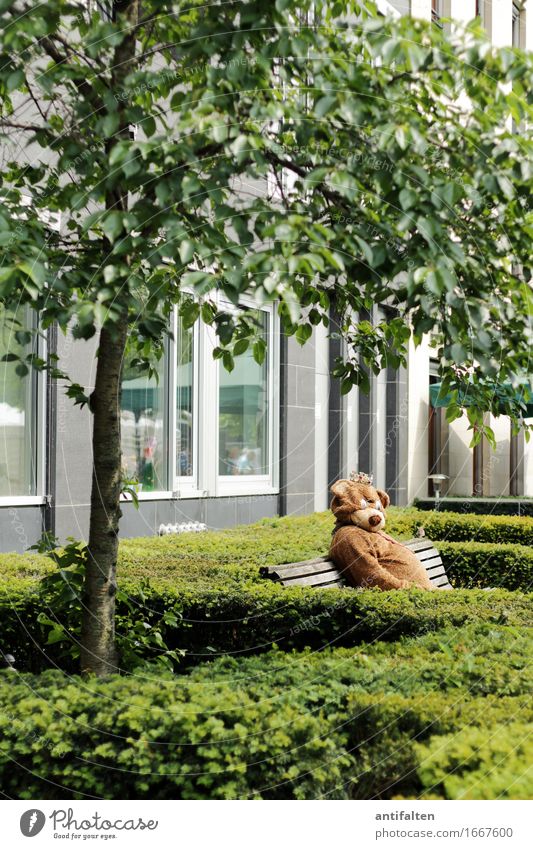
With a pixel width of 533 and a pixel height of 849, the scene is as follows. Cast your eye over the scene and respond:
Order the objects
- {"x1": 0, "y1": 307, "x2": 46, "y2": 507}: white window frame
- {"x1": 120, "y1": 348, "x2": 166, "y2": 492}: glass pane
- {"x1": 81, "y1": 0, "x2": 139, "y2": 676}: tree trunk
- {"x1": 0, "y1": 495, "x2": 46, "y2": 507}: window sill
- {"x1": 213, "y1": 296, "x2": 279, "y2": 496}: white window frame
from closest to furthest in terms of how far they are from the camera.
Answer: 1. {"x1": 81, "y1": 0, "x2": 139, "y2": 676}: tree trunk
2. {"x1": 0, "y1": 495, "x2": 46, "y2": 507}: window sill
3. {"x1": 0, "y1": 307, "x2": 46, "y2": 507}: white window frame
4. {"x1": 120, "y1": 348, "x2": 166, "y2": 492}: glass pane
5. {"x1": 213, "y1": 296, "x2": 279, "y2": 496}: white window frame

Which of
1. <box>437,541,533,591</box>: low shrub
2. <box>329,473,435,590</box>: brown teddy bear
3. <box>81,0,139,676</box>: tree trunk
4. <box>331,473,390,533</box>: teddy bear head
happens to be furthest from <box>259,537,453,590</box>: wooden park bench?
<box>437,541,533,591</box>: low shrub

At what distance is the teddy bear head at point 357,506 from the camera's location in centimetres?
682

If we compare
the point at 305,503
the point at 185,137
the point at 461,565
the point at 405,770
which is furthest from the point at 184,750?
the point at 305,503

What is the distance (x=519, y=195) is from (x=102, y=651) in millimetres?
2785

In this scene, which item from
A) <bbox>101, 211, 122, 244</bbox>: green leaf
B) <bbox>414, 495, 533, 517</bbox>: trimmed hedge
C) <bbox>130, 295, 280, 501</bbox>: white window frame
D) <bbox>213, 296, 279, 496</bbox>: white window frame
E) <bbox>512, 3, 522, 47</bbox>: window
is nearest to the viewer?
<bbox>101, 211, 122, 244</bbox>: green leaf

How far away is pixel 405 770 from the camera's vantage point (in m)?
3.28

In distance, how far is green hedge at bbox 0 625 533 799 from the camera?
3.25m

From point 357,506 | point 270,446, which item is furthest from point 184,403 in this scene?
point 357,506

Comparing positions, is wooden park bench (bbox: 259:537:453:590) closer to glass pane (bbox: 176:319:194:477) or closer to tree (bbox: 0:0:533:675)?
tree (bbox: 0:0:533:675)

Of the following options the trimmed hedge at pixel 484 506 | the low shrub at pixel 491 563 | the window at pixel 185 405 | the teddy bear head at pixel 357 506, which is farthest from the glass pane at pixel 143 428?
the trimmed hedge at pixel 484 506

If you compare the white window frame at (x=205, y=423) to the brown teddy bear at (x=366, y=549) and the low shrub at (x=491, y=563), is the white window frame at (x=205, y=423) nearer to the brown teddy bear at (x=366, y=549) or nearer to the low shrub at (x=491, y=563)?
the low shrub at (x=491, y=563)

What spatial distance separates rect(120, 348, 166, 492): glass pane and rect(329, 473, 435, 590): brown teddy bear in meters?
3.56

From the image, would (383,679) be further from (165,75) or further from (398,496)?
(398,496)

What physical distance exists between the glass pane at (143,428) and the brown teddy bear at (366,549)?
356cm
